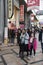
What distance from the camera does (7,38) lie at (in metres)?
23.9

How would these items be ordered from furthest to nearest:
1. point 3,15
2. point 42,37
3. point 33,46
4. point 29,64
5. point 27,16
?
point 27,16 < point 3,15 < point 42,37 < point 33,46 < point 29,64

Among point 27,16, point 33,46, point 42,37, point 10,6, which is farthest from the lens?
point 27,16

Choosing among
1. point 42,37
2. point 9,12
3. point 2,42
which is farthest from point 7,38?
point 42,37

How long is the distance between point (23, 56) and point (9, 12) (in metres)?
9.08

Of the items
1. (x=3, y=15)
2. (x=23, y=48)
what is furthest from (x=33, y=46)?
(x=3, y=15)

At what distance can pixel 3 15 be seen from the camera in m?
25.2

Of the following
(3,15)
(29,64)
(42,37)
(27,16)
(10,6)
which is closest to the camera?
(29,64)

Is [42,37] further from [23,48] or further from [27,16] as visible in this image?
[27,16]

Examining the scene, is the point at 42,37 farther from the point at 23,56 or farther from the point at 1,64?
the point at 1,64

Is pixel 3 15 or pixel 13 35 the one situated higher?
pixel 3 15

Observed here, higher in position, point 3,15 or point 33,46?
point 3,15

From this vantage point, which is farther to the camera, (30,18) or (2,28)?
(30,18)

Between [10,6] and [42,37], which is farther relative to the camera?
[10,6]

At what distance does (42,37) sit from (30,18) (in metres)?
35.2
